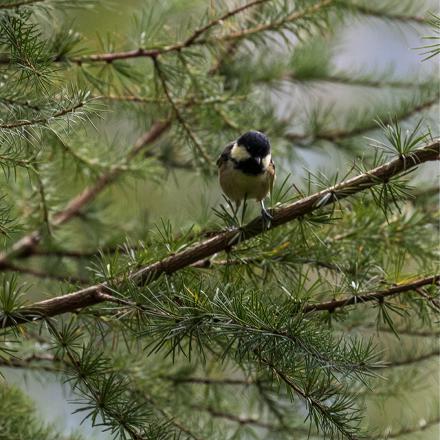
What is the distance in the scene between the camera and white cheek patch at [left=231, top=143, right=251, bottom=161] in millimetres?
1413

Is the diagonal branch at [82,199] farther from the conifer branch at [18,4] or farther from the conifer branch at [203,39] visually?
the conifer branch at [18,4]

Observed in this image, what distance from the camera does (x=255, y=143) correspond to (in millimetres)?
1393

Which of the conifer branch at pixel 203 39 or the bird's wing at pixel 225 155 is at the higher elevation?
the conifer branch at pixel 203 39

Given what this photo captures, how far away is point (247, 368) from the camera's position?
1089 mm

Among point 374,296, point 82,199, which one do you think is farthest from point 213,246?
point 82,199

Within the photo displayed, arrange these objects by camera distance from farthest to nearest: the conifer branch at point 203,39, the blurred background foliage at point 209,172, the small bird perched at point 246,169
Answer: the small bird perched at point 246,169
the conifer branch at point 203,39
the blurred background foliage at point 209,172

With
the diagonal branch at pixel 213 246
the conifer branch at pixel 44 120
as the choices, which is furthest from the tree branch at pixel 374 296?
the conifer branch at pixel 44 120

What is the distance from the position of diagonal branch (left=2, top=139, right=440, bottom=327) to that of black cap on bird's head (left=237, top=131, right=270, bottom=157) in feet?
1.37

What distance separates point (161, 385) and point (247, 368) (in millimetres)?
222

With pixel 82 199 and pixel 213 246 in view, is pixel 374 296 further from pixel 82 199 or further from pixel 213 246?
pixel 82 199

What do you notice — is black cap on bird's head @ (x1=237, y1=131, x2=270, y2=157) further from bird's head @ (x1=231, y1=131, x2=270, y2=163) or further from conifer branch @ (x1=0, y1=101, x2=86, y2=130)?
conifer branch @ (x1=0, y1=101, x2=86, y2=130)

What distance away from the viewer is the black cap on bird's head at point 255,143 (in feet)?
4.51

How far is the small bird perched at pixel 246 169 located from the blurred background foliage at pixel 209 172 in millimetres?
28

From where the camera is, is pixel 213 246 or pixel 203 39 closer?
pixel 213 246
